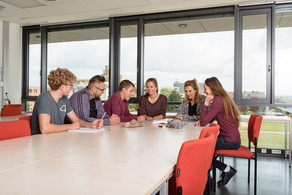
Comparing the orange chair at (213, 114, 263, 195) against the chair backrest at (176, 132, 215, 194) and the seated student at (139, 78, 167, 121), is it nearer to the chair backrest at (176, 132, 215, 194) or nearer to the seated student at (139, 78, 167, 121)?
the seated student at (139, 78, 167, 121)

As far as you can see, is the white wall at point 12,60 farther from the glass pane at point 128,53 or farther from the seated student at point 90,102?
the seated student at point 90,102

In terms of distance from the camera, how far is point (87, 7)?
5.18 metres

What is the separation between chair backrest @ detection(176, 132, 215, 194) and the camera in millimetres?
1253

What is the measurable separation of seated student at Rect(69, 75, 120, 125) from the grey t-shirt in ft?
1.01

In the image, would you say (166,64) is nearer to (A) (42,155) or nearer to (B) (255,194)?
(B) (255,194)

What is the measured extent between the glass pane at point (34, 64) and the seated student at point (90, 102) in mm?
3976

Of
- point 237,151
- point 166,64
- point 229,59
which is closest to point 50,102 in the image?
point 237,151

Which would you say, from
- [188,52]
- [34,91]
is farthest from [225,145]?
[34,91]

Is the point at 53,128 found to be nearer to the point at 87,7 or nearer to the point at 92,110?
the point at 92,110

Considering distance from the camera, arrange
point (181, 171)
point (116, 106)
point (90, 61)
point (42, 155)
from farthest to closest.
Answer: point (90, 61) → point (116, 106) → point (42, 155) → point (181, 171)

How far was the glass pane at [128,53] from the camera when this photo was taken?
19.1ft

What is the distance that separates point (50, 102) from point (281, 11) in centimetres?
457

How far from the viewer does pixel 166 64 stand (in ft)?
18.4

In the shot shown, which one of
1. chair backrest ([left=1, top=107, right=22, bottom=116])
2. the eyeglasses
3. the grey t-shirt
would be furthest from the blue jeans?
chair backrest ([left=1, top=107, right=22, bottom=116])
